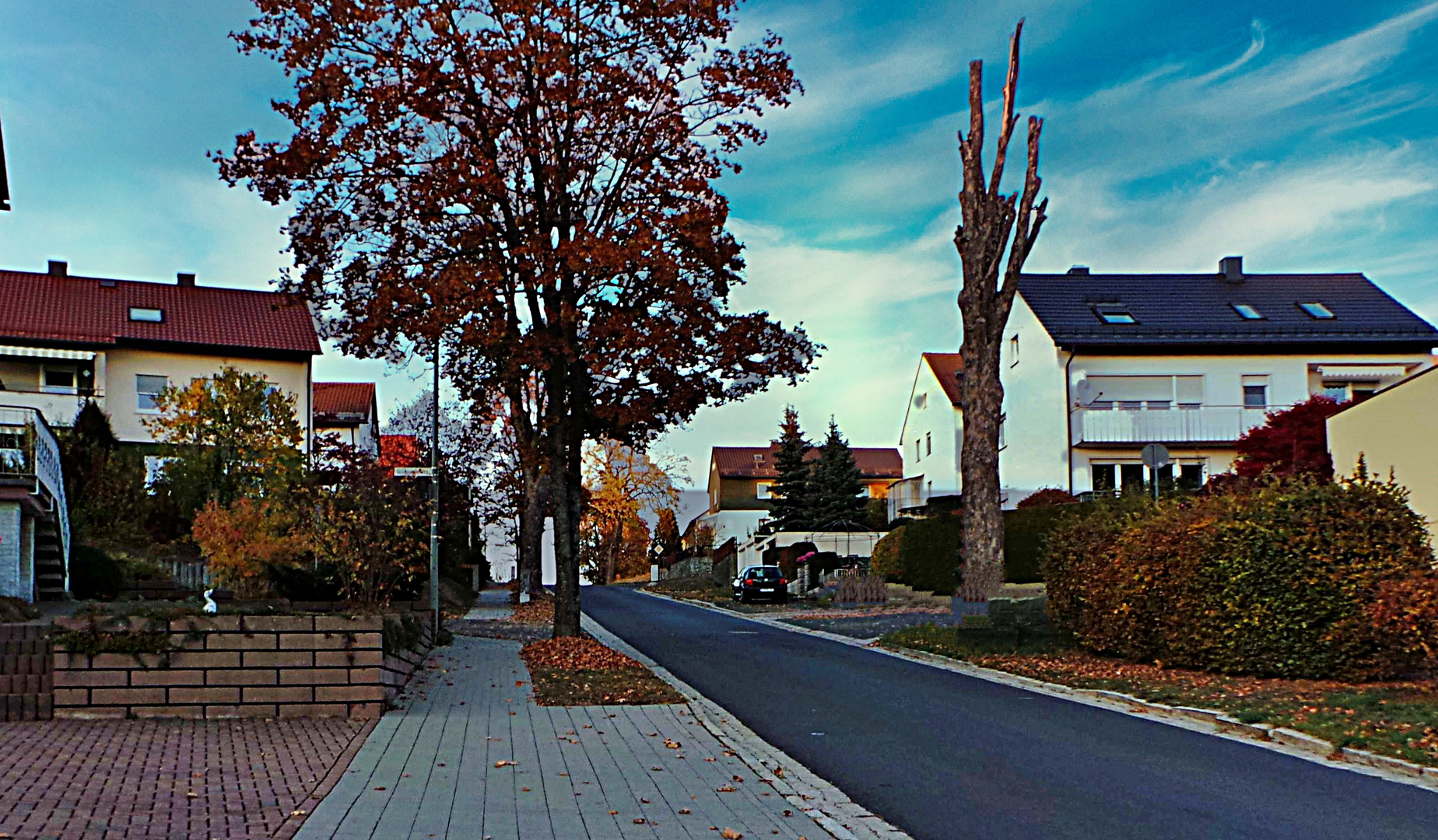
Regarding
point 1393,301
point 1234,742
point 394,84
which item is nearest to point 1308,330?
point 1393,301

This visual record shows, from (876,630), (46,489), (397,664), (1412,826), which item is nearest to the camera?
(1412,826)

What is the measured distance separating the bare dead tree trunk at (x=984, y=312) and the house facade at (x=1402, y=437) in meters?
5.50

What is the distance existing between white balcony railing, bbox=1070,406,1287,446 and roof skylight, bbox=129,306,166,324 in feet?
102

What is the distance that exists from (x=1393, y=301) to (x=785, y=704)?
1553 inches

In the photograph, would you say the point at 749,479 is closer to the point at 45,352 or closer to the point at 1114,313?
the point at 1114,313

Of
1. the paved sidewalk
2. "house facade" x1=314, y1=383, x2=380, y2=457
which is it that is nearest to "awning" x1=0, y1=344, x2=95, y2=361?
"house facade" x1=314, y1=383, x2=380, y2=457

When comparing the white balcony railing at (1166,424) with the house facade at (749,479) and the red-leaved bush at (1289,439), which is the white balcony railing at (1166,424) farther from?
the house facade at (749,479)

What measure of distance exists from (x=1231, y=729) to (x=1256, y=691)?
2.25 metres

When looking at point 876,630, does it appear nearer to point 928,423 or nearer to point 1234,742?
point 1234,742

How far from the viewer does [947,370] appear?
59031 millimetres

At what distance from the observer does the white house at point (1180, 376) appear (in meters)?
42.4

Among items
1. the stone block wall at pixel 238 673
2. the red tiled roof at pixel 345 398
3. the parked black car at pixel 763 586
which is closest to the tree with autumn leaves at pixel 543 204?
the stone block wall at pixel 238 673

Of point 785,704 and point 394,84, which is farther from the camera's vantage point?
point 394,84

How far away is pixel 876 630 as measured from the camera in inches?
1013
